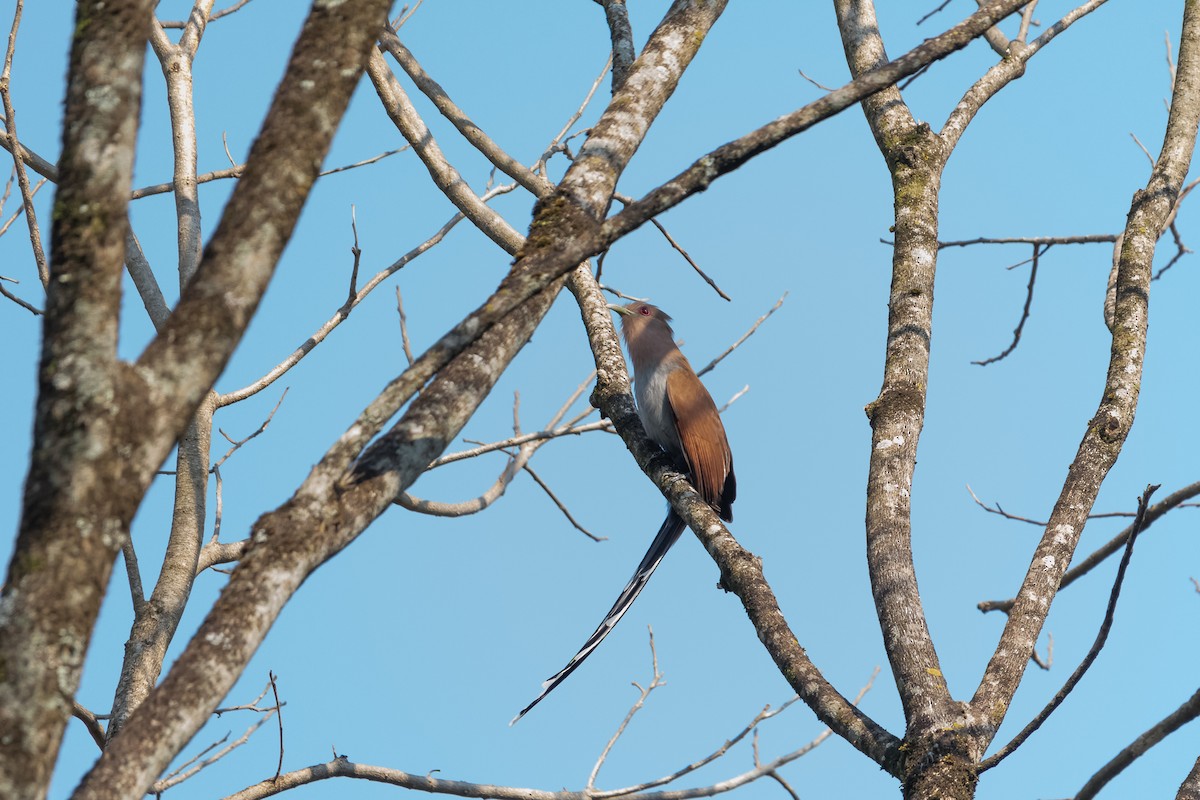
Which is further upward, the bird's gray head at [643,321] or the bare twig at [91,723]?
the bird's gray head at [643,321]

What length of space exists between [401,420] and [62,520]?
732 millimetres

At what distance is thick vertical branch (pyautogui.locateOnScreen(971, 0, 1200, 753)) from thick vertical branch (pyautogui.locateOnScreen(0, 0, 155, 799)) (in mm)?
2025

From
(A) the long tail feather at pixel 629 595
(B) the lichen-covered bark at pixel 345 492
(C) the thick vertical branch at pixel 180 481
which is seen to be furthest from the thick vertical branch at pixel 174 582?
(B) the lichen-covered bark at pixel 345 492

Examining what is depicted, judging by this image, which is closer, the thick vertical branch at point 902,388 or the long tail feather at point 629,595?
the thick vertical branch at point 902,388

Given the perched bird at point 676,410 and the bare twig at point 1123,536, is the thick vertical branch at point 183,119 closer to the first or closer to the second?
the perched bird at point 676,410

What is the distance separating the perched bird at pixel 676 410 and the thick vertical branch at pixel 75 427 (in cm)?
329

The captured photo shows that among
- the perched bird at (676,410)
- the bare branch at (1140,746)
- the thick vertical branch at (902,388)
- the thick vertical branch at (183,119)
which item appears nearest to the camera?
the bare branch at (1140,746)

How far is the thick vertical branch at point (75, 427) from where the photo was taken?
1.37 metres

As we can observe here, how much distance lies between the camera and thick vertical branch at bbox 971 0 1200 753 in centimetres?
282

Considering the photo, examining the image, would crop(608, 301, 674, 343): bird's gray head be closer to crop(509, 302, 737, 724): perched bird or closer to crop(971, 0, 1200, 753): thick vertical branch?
crop(509, 302, 737, 724): perched bird

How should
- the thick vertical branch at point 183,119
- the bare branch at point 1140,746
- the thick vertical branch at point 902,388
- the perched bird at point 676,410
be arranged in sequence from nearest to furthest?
the bare branch at point 1140,746 < the thick vertical branch at point 902,388 < the thick vertical branch at point 183,119 < the perched bird at point 676,410

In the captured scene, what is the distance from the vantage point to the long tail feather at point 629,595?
337 cm

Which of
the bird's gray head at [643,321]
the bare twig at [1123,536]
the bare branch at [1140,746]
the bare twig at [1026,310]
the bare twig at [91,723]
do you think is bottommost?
the bare branch at [1140,746]

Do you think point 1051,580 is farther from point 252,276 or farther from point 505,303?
point 252,276
